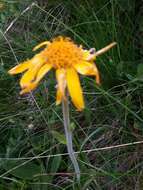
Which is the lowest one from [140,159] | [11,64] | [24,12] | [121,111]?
[140,159]

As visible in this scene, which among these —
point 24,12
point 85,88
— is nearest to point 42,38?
point 24,12

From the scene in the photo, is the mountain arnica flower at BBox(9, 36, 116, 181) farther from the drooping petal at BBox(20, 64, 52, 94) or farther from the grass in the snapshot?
the grass

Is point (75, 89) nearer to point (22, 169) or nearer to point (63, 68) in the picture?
point (63, 68)

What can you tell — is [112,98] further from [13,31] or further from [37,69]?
[13,31]

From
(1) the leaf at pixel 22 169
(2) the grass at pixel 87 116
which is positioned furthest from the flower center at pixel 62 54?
(1) the leaf at pixel 22 169

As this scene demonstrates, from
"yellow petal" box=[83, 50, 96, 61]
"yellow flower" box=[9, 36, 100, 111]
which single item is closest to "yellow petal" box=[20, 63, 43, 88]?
"yellow flower" box=[9, 36, 100, 111]

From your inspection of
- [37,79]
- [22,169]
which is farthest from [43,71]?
[22,169]
